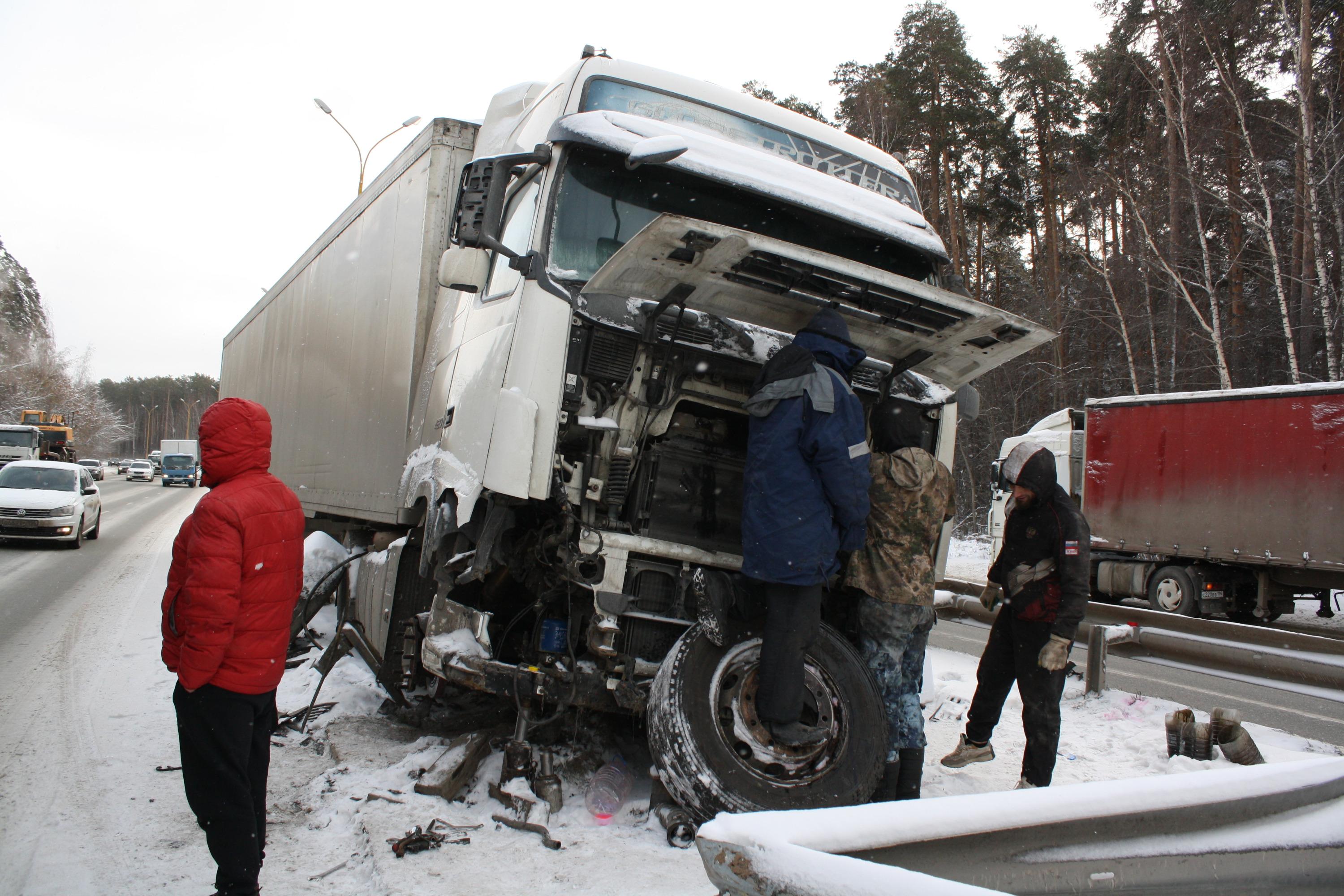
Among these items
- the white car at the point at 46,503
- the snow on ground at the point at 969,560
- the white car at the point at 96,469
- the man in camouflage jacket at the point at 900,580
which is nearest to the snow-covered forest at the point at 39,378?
the white car at the point at 96,469

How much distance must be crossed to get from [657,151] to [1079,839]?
284 centimetres

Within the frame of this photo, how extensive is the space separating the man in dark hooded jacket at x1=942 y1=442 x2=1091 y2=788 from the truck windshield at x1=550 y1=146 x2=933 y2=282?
1.70 m

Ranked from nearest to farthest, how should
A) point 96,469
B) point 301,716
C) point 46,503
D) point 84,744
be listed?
1. point 84,744
2. point 301,716
3. point 46,503
4. point 96,469

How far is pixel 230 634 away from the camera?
2.73 m

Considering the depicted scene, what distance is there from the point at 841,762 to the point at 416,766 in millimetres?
2007

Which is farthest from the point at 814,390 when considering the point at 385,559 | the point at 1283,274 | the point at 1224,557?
the point at 1283,274

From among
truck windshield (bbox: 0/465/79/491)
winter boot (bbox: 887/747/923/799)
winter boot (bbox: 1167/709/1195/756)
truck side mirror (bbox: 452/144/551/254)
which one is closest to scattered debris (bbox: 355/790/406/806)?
winter boot (bbox: 887/747/923/799)

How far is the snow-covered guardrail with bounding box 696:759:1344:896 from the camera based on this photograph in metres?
1.46

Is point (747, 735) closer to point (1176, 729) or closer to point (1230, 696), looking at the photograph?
point (1176, 729)

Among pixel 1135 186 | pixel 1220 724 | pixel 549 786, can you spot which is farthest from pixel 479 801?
pixel 1135 186

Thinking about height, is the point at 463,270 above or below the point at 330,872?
above

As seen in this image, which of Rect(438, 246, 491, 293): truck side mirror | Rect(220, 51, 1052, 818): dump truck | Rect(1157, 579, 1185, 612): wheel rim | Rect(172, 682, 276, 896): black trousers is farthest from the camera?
Rect(1157, 579, 1185, 612): wheel rim

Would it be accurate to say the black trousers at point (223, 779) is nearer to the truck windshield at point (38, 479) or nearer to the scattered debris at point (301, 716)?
the scattered debris at point (301, 716)

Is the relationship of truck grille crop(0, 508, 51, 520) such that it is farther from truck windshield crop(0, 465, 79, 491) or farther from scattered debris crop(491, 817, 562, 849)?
scattered debris crop(491, 817, 562, 849)
